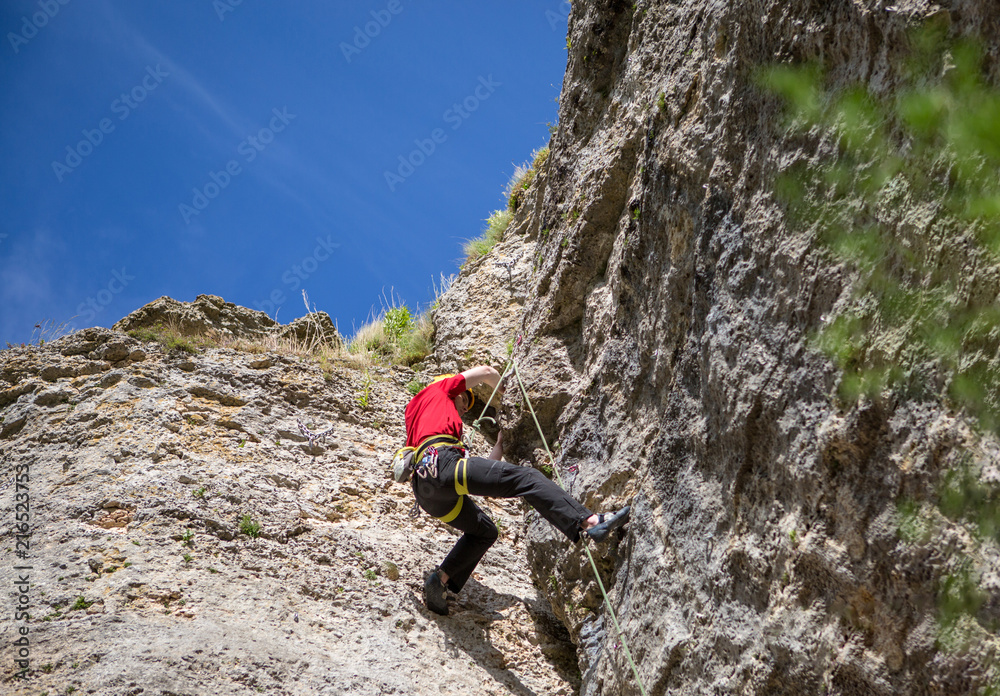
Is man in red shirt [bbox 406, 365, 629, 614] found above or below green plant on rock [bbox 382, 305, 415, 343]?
below

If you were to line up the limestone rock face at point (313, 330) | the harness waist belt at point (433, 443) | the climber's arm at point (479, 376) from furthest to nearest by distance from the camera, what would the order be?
the limestone rock face at point (313, 330)
the climber's arm at point (479, 376)
the harness waist belt at point (433, 443)

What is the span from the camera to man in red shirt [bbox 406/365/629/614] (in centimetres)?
517

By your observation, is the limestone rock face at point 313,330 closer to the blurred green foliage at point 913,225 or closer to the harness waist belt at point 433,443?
the harness waist belt at point 433,443

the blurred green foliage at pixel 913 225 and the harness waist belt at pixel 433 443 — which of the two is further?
the harness waist belt at pixel 433 443

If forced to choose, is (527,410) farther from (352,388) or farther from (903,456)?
(903,456)

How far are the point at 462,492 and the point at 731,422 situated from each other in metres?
2.11

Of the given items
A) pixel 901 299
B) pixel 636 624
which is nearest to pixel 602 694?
pixel 636 624

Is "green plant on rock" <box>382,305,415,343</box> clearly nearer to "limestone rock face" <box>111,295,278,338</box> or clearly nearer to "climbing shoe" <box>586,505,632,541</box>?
"limestone rock face" <box>111,295,278,338</box>

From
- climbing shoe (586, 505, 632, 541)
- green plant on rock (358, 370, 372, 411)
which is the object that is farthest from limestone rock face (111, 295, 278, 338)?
climbing shoe (586, 505, 632, 541)

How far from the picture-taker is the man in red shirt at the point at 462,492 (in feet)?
17.0

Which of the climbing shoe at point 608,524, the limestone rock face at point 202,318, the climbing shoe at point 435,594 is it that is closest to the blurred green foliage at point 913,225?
the climbing shoe at point 608,524

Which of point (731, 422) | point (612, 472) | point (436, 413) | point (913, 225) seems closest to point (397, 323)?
point (436, 413)

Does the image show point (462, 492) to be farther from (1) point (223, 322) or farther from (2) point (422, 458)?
(1) point (223, 322)

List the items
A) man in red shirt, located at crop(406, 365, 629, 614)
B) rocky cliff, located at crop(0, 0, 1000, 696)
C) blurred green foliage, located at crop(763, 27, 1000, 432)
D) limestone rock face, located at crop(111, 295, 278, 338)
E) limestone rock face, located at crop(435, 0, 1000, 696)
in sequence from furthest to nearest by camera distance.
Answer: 1. limestone rock face, located at crop(111, 295, 278, 338)
2. man in red shirt, located at crop(406, 365, 629, 614)
3. rocky cliff, located at crop(0, 0, 1000, 696)
4. limestone rock face, located at crop(435, 0, 1000, 696)
5. blurred green foliage, located at crop(763, 27, 1000, 432)
